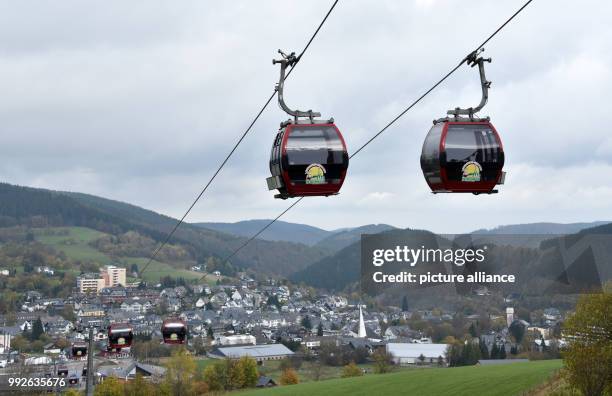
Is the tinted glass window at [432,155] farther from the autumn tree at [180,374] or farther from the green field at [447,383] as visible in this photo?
the autumn tree at [180,374]

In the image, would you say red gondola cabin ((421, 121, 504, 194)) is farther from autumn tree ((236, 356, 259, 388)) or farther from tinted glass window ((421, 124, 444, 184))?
autumn tree ((236, 356, 259, 388))

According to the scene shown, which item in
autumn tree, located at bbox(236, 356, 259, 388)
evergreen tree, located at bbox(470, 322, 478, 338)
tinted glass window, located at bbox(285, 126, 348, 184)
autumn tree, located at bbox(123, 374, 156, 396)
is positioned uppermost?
evergreen tree, located at bbox(470, 322, 478, 338)

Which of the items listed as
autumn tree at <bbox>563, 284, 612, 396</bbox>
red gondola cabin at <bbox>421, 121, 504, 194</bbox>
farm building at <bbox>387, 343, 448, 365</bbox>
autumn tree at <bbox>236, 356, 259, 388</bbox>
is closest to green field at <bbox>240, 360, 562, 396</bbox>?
autumn tree at <bbox>563, 284, 612, 396</bbox>

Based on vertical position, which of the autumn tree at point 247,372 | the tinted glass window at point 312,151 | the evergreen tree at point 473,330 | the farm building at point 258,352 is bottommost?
the autumn tree at point 247,372

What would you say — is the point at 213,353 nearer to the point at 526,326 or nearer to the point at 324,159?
the point at 526,326

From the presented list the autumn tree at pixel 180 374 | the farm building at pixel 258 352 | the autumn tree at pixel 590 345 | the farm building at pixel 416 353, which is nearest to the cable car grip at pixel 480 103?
the autumn tree at pixel 590 345

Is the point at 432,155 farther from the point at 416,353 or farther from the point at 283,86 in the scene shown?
the point at 416,353

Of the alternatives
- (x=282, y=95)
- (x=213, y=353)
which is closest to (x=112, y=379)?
(x=213, y=353)
